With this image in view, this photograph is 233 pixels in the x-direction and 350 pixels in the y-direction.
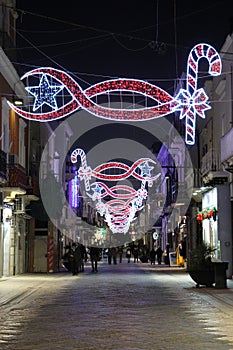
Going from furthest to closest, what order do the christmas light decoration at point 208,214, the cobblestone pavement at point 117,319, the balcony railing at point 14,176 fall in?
the christmas light decoration at point 208,214
the balcony railing at point 14,176
the cobblestone pavement at point 117,319

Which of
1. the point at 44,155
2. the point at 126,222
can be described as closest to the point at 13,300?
the point at 44,155

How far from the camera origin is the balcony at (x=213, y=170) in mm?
31156

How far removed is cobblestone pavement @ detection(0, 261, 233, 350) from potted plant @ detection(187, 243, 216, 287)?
→ 0.44 metres

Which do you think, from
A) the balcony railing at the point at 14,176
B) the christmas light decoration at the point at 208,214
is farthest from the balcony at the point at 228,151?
the balcony railing at the point at 14,176

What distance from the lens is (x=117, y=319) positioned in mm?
13859

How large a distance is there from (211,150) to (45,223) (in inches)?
396

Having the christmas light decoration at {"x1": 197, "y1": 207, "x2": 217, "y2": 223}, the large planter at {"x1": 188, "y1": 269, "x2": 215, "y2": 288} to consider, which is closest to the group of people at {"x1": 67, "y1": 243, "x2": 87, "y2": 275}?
the christmas light decoration at {"x1": 197, "y1": 207, "x2": 217, "y2": 223}

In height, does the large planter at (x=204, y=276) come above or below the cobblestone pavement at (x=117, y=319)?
above

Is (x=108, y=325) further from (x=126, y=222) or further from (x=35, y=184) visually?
(x=126, y=222)

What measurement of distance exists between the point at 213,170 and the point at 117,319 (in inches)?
781

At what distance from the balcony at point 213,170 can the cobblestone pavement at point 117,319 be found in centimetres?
929

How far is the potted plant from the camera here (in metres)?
22.7

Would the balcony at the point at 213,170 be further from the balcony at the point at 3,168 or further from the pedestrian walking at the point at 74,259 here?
the balcony at the point at 3,168

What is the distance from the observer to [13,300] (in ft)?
63.7
